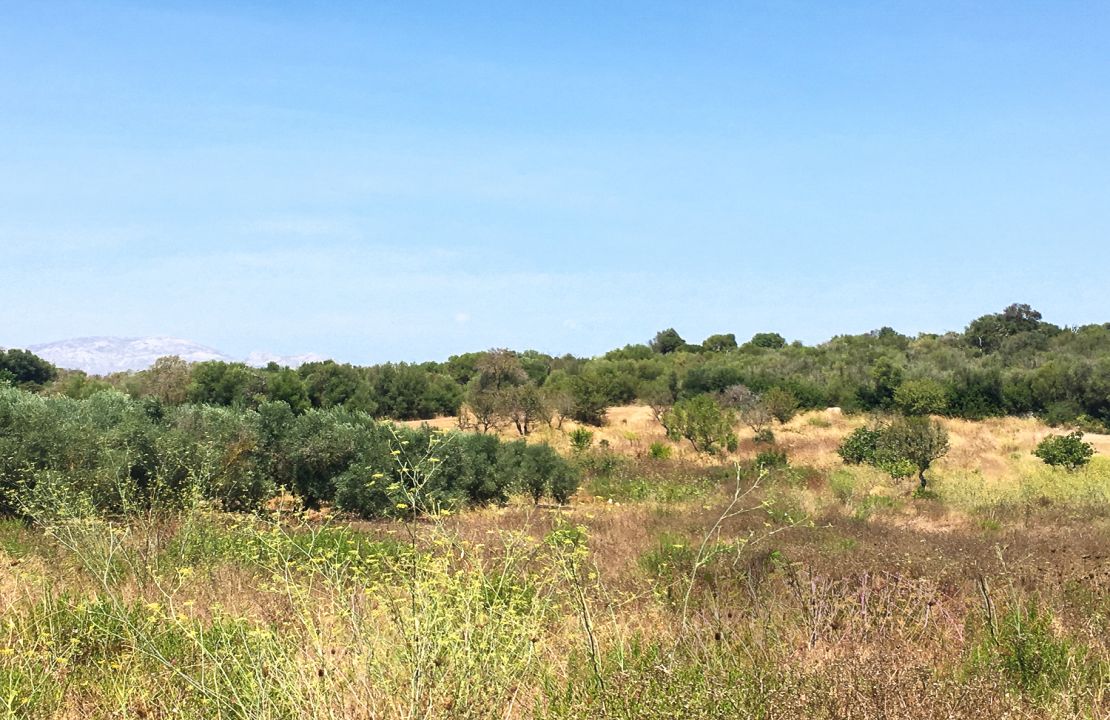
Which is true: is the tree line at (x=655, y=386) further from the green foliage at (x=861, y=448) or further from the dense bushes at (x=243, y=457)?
the dense bushes at (x=243, y=457)

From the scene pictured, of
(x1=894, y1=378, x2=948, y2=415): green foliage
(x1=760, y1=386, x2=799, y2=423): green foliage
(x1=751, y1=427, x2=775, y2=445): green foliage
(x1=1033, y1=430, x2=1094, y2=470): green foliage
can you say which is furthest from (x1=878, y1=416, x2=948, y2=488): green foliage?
(x1=894, y1=378, x2=948, y2=415): green foliage

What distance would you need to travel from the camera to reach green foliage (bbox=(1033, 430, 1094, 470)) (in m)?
26.6

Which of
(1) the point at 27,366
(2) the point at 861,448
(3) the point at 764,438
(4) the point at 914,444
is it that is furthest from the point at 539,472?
(1) the point at 27,366

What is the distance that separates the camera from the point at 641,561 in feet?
27.9

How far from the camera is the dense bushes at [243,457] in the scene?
11625 mm

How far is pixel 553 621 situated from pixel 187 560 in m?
3.14

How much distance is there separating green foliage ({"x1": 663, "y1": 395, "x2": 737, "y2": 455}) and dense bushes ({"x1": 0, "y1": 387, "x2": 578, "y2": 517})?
11598 mm

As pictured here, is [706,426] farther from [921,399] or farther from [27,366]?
[27,366]

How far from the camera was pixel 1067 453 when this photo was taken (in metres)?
27.0

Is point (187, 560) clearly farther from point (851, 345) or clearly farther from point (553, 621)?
point (851, 345)

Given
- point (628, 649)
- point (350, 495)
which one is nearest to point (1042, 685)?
point (628, 649)

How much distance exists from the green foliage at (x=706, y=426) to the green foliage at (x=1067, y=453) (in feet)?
31.4

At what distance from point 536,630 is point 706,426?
26.8 m

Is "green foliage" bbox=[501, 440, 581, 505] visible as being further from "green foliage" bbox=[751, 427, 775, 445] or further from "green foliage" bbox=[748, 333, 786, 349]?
"green foliage" bbox=[748, 333, 786, 349]
